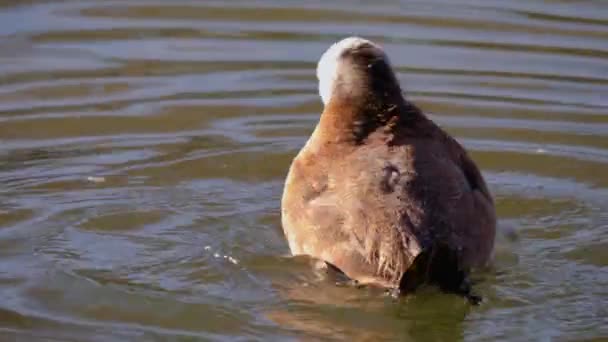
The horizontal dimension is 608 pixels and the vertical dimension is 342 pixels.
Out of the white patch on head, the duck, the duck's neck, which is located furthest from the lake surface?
the white patch on head

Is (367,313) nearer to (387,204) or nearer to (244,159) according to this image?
(387,204)

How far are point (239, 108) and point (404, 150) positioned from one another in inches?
129

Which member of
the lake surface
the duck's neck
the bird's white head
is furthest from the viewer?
the bird's white head

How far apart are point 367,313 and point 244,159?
258 centimetres

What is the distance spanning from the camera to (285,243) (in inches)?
308

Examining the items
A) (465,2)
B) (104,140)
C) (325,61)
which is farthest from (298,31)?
(325,61)

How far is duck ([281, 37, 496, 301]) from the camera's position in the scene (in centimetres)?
665

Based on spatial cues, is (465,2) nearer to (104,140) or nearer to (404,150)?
(104,140)

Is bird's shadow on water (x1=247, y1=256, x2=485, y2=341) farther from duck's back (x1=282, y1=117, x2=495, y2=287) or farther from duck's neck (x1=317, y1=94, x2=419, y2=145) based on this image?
duck's neck (x1=317, y1=94, x2=419, y2=145)

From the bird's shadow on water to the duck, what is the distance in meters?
0.08

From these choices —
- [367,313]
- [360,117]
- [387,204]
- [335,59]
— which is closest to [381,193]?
[387,204]

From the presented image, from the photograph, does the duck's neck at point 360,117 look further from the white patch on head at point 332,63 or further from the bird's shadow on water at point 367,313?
the bird's shadow on water at point 367,313

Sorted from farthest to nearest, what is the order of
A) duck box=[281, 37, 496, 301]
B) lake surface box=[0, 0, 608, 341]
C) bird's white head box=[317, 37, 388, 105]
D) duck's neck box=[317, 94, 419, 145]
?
bird's white head box=[317, 37, 388, 105] < duck's neck box=[317, 94, 419, 145] < lake surface box=[0, 0, 608, 341] < duck box=[281, 37, 496, 301]

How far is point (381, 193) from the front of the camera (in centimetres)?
682
